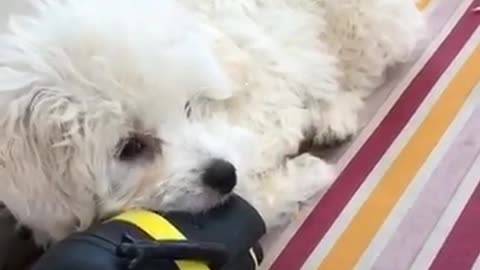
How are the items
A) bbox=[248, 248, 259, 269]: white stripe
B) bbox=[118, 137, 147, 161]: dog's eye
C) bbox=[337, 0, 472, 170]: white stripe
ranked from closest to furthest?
1. bbox=[118, 137, 147, 161]: dog's eye
2. bbox=[248, 248, 259, 269]: white stripe
3. bbox=[337, 0, 472, 170]: white stripe

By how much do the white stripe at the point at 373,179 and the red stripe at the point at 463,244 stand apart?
159 millimetres

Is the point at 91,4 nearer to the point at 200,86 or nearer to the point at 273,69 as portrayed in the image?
the point at 200,86

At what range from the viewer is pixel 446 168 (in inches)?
66.7

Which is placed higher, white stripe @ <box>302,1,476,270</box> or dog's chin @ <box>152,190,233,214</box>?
dog's chin @ <box>152,190,233,214</box>

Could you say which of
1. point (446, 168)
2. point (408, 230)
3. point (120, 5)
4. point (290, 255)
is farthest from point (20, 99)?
point (446, 168)

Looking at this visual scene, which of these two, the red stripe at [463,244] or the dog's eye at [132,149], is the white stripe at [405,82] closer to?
the red stripe at [463,244]

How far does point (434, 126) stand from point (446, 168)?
123 mm

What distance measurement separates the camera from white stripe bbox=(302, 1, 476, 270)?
1574mm

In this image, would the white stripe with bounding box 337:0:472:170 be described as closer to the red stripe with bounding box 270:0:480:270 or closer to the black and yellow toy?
the red stripe with bounding box 270:0:480:270

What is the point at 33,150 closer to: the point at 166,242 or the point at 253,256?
the point at 166,242

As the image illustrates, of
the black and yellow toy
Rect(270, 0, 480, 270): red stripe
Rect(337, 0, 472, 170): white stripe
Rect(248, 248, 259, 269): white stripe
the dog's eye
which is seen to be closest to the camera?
the black and yellow toy

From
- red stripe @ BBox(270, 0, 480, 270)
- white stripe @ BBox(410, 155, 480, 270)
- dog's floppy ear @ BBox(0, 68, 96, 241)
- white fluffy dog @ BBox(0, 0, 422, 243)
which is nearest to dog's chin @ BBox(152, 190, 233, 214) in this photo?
white fluffy dog @ BBox(0, 0, 422, 243)

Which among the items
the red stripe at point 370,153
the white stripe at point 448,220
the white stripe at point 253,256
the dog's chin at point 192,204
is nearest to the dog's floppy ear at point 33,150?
the dog's chin at point 192,204

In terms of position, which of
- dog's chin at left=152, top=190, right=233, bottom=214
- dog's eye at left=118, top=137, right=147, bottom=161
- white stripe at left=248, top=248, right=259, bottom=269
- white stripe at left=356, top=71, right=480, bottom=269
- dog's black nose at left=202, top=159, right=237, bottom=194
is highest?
dog's eye at left=118, top=137, right=147, bottom=161
